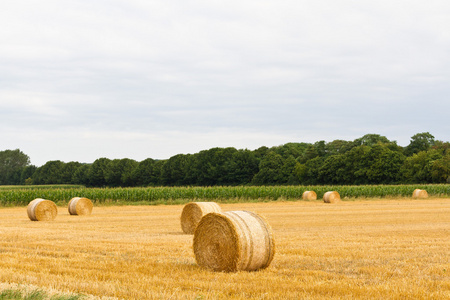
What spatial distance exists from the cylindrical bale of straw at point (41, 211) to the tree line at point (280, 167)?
6247 centimetres

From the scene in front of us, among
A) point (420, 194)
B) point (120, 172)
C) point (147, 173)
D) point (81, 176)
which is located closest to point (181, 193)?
point (420, 194)

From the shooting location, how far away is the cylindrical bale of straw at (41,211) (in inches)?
1003

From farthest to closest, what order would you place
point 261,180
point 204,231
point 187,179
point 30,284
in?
1. point 187,179
2. point 261,180
3. point 204,231
4. point 30,284

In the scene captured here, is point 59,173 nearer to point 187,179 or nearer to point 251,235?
point 187,179

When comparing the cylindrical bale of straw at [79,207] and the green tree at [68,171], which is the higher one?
the green tree at [68,171]

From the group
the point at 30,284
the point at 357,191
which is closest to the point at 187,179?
the point at 357,191

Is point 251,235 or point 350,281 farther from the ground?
point 251,235

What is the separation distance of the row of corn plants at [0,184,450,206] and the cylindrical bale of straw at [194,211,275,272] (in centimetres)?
3165

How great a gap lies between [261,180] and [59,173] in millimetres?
50272

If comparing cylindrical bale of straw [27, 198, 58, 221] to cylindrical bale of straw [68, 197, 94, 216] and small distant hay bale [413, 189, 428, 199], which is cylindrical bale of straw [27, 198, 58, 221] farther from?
small distant hay bale [413, 189, 428, 199]

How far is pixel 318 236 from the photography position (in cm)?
1667

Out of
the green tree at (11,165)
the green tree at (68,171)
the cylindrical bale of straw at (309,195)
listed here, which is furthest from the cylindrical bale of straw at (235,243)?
the green tree at (11,165)

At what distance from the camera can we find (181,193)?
45219mm

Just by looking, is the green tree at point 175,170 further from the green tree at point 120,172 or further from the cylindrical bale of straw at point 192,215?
the cylindrical bale of straw at point 192,215
